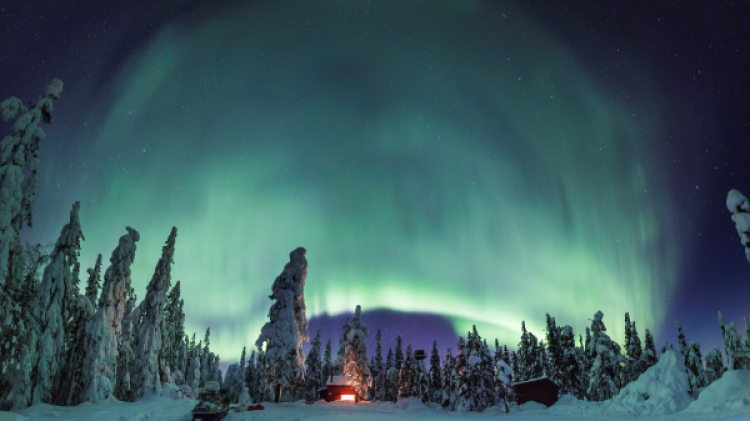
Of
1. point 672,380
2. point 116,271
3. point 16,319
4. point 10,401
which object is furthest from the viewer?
point 672,380

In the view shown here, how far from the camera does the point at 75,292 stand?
20.9m

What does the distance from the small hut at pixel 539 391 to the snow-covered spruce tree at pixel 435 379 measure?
90.5 ft

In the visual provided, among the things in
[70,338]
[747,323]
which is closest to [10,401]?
[70,338]

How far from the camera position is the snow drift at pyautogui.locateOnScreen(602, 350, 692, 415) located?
1031 inches

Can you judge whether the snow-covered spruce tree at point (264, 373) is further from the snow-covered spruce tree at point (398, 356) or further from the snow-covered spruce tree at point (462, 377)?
the snow-covered spruce tree at point (398, 356)

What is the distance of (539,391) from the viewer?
43.8 meters

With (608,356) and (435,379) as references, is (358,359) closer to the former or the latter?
(435,379)

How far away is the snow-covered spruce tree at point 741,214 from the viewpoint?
24.0 metres

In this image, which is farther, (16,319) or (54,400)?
→ (54,400)

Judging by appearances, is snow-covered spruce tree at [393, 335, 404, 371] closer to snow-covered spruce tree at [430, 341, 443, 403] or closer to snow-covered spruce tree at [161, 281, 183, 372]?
snow-covered spruce tree at [430, 341, 443, 403]

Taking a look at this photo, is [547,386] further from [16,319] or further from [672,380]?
[16,319]

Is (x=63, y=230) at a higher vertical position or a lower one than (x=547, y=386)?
higher

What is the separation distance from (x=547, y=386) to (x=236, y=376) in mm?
58321

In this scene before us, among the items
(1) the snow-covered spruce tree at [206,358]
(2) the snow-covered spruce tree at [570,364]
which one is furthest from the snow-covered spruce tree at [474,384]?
(1) the snow-covered spruce tree at [206,358]
